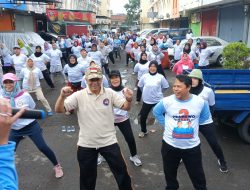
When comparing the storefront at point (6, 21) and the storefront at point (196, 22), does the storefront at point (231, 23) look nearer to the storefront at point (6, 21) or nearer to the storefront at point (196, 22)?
the storefront at point (196, 22)

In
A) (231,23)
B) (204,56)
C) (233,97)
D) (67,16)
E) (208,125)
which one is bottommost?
(208,125)

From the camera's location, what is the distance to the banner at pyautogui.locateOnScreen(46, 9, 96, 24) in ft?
86.8

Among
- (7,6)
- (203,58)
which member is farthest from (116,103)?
(7,6)

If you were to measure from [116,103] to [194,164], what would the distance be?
1167 mm

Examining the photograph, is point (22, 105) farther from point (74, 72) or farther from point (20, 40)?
point (20, 40)

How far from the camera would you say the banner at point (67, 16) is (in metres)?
26.5

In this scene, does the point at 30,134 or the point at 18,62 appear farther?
the point at 18,62

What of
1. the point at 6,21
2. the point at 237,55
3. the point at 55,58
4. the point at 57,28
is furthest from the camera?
the point at 57,28

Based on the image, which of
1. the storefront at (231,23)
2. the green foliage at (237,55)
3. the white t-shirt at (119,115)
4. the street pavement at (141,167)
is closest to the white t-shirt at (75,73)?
the street pavement at (141,167)

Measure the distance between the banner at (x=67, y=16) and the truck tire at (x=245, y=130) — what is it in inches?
911

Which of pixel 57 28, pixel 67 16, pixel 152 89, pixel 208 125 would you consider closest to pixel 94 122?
pixel 208 125

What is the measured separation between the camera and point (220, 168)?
4852mm

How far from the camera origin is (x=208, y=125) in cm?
461

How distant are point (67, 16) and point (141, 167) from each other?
88.2 feet
